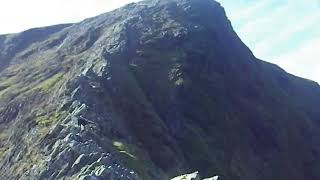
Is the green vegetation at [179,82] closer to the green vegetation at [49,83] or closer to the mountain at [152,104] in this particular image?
the mountain at [152,104]

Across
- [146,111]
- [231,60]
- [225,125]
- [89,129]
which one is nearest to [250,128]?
[225,125]

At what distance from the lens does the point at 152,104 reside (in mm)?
116562

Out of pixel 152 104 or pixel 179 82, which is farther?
pixel 179 82

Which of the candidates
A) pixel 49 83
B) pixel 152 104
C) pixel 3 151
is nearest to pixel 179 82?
pixel 152 104

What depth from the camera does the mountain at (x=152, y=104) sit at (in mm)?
78938

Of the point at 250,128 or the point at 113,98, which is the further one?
the point at 250,128

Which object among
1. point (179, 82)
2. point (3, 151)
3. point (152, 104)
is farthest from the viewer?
point (179, 82)

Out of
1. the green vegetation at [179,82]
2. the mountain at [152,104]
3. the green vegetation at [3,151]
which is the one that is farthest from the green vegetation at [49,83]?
the green vegetation at [179,82]

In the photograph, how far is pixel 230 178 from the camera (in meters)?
108

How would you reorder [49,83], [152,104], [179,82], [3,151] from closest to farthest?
[3,151], [152,104], [49,83], [179,82]

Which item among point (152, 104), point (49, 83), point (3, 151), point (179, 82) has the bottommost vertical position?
point (3, 151)

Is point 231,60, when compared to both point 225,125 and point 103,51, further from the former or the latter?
point 103,51

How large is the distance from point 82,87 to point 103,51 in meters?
27.3

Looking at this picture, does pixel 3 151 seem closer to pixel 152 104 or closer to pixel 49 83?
pixel 49 83
